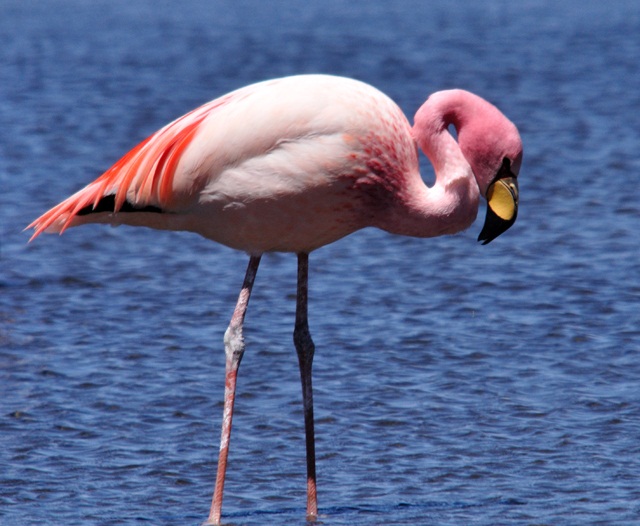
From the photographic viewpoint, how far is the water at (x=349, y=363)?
537 centimetres

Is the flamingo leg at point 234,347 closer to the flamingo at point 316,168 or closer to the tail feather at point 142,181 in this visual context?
the flamingo at point 316,168

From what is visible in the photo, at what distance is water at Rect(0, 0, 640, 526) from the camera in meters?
5.37

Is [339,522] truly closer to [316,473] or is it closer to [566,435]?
[316,473]

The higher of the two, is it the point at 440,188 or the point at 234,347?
the point at 440,188

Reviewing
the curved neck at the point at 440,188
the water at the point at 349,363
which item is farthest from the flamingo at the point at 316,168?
the water at the point at 349,363

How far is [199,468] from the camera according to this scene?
5.66 m

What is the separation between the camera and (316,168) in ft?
16.1

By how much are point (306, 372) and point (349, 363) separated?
1.45 m

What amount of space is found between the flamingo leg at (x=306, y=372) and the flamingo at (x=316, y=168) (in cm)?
1

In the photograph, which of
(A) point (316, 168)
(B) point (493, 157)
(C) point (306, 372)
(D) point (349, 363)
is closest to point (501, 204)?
(B) point (493, 157)

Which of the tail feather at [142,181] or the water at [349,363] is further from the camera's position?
the water at [349,363]

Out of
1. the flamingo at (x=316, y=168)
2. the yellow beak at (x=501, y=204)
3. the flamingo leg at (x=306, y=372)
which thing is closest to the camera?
the flamingo at (x=316, y=168)

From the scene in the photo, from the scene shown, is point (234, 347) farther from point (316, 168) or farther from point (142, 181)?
point (316, 168)

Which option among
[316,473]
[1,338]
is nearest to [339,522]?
[316,473]
